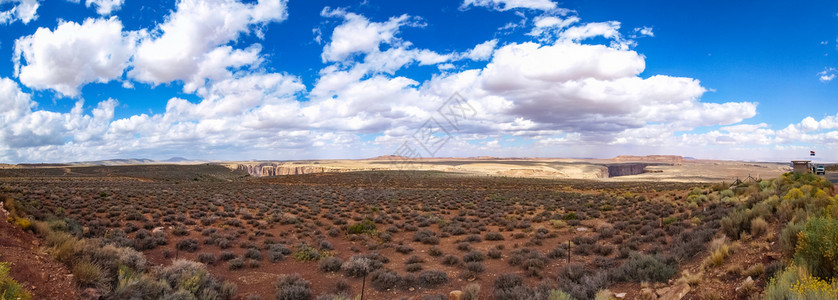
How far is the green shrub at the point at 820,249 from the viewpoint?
523 centimetres

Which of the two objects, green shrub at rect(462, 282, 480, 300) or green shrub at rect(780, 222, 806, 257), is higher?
green shrub at rect(780, 222, 806, 257)

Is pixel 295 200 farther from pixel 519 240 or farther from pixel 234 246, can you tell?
pixel 519 240

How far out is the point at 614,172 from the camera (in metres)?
134

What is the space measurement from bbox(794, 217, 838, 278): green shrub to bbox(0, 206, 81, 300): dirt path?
1094 centimetres

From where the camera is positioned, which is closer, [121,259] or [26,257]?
[26,257]

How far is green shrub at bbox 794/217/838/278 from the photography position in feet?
17.2

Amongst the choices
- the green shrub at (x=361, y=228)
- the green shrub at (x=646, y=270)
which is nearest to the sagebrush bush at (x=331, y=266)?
the green shrub at (x=361, y=228)

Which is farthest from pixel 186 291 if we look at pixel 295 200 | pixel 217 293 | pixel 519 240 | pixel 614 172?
pixel 614 172

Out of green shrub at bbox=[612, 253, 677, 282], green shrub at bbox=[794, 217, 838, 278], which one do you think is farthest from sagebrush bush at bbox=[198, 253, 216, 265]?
green shrub at bbox=[794, 217, 838, 278]

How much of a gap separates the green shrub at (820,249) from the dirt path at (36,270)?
10.9 metres

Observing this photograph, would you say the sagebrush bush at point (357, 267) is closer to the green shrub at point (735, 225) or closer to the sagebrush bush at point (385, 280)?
the sagebrush bush at point (385, 280)

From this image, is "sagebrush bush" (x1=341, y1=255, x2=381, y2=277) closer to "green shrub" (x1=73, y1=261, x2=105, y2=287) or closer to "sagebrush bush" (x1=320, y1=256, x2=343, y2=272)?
"sagebrush bush" (x1=320, y1=256, x2=343, y2=272)

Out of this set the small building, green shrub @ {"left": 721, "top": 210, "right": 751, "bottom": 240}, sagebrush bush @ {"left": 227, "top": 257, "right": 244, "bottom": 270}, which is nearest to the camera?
green shrub @ {"left": 721, "top": 210, "right": 751, "bottom": 240}

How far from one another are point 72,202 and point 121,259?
1581 centimetres
